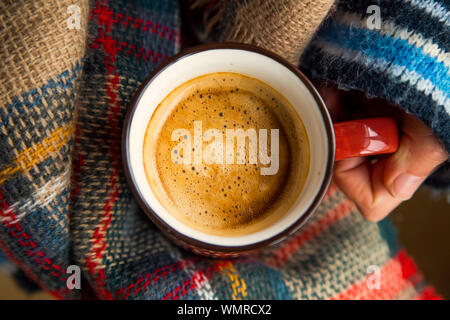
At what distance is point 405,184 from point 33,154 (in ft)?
1.75

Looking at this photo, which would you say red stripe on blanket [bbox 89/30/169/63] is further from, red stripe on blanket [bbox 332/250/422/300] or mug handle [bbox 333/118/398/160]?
red stripe on blanket [bbox 332/250/422/300]

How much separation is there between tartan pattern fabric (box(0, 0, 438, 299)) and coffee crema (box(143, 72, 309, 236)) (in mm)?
76

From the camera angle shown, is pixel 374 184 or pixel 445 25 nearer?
pixel 445 25

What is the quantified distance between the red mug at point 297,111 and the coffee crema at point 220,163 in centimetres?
2

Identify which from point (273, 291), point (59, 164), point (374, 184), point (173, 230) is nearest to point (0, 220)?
point (59, 164)

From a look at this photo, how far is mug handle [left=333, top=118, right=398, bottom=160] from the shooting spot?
48cm

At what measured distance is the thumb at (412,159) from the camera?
58cm

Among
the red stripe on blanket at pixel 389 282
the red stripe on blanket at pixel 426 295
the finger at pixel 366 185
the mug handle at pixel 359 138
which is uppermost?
the mug handle at pixel 359 138

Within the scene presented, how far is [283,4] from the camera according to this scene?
0.53m

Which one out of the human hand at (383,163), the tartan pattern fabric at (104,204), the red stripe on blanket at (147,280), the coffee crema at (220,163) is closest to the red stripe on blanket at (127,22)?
the tartan pattern fabric at (104,204)

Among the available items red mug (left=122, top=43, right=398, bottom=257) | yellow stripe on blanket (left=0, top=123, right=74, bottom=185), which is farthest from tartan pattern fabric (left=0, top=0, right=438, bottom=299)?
red mug (left=122, top=43, right=398, bottom=257)

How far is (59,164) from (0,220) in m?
0.11

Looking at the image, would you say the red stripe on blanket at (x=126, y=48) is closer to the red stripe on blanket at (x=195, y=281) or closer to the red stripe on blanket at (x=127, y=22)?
the red stripe on blanket at (x=127, y=22)

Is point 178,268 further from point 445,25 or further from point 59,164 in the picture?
point 445,25
